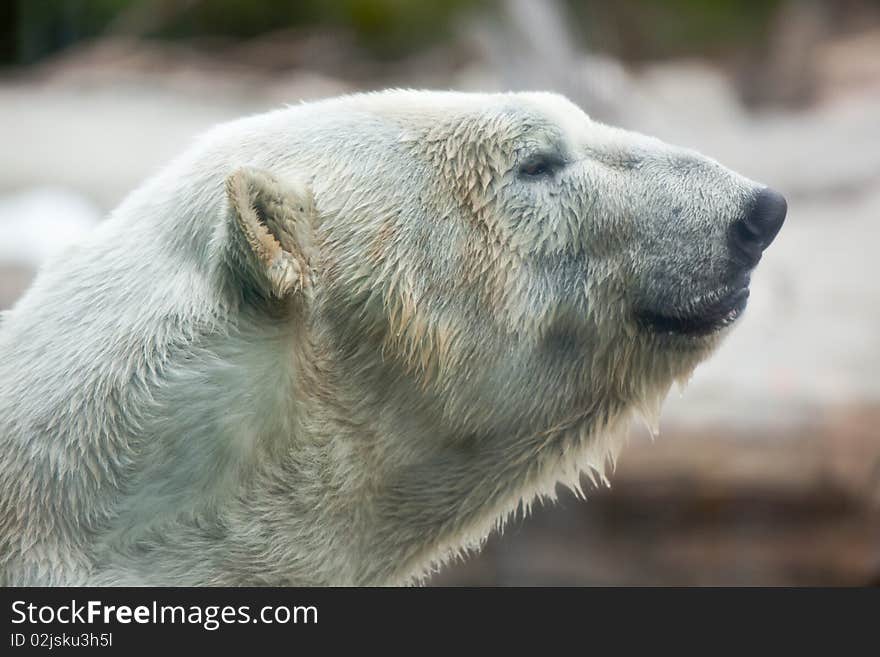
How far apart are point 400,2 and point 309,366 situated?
951 cm

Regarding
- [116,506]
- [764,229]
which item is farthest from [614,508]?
[116,506]

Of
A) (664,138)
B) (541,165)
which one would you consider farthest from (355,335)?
(664,138)

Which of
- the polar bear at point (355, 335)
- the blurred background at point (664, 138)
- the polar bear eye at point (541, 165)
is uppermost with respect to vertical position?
the blurred background at point (664, 138)

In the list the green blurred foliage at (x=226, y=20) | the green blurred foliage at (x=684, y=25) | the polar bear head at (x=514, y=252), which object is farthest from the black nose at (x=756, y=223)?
the green blurred foliage at (x=684, y=25)

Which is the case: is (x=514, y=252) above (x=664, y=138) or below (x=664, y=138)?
below

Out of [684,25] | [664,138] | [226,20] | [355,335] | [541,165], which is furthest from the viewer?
[684,25]

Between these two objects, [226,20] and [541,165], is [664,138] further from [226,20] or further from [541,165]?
[541,165]

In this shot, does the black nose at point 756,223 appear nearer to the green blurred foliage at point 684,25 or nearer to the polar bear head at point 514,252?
the polar bear head at point 514,252

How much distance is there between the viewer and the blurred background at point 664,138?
16.2ft

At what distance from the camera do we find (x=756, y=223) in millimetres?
1790

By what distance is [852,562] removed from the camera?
5.07m

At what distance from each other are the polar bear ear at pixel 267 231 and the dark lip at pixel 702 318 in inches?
22.1

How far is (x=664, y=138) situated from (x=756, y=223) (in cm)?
626

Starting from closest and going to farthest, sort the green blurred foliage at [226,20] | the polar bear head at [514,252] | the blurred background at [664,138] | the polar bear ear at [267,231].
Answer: the polar bear ear at [267,231]
the polar bear head at [514,252]
the blurred background at [664,138]
the green blurred foliage at [226,20]
